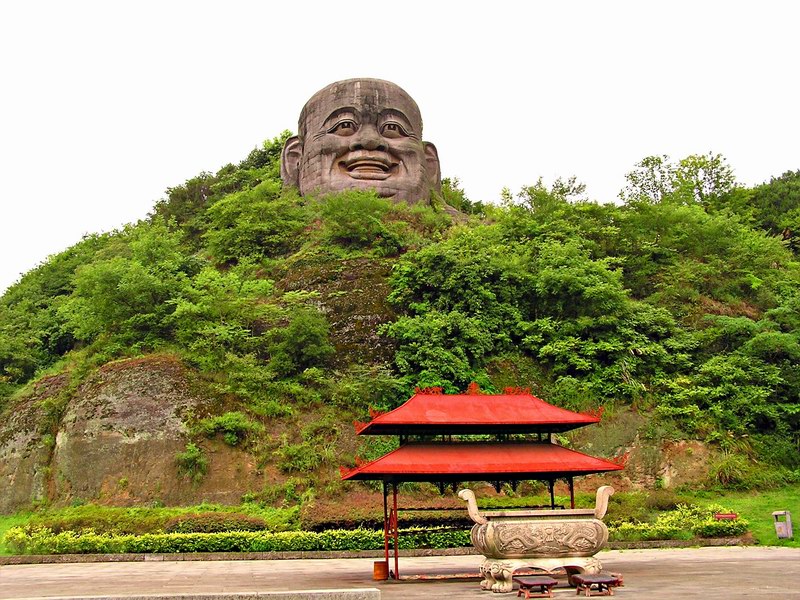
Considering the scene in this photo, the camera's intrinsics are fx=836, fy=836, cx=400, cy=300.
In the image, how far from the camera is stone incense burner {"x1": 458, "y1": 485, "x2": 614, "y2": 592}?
11.9m

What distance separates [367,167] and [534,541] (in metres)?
20.9

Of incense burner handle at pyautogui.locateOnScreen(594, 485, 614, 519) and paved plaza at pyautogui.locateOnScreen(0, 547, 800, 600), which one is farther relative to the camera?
incense burner handle at pyautogui.locateOnScreen(594, 485, 614, 519)

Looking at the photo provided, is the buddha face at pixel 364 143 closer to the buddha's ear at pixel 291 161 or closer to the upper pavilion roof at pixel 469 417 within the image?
the buddha's ear at pixel 291 161

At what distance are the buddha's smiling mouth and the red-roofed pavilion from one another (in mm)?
18004

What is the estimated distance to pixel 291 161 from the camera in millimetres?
33438

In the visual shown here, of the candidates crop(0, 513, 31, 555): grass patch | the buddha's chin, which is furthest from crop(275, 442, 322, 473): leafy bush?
the buddha's chin

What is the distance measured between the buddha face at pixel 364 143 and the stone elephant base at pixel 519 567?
1977cm

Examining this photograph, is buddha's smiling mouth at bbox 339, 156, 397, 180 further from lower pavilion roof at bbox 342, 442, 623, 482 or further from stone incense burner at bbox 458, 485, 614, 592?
stone incense burner at bbox 458, 485, 614, 592

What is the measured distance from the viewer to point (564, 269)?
24.5m

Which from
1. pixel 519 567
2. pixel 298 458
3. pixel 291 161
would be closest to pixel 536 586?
pixel 519 567

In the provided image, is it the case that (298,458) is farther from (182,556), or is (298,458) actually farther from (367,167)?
(367,167)

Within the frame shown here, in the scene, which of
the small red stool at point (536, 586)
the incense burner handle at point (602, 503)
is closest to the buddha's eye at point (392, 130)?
the incense burner handle at point (602, 503)

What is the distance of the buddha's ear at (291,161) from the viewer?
3306 cm

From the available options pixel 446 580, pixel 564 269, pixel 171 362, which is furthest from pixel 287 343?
pixel 446 580
